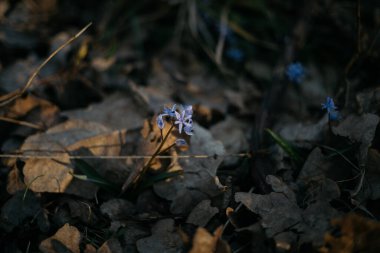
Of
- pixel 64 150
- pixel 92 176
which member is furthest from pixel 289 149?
pixel 64 150

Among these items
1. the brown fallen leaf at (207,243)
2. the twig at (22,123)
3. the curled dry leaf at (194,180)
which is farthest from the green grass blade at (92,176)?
the brown fallen leaf at (207,243)

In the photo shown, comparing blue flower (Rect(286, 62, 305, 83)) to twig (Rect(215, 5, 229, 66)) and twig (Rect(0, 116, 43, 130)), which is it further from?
twig (Rect(0, 116, 43, 130))

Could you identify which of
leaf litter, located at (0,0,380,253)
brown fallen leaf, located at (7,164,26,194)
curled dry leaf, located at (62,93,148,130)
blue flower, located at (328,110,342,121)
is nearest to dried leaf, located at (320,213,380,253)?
leaf litter, located at (0,0,380,253)

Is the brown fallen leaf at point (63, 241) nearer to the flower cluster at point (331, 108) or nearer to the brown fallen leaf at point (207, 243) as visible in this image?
the brown fallen leaf at point (207, 243)

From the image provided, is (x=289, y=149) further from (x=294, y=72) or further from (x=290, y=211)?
(x=294, y=72)

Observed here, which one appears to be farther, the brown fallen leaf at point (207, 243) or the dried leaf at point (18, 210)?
the dried leaf at point (18, 210)

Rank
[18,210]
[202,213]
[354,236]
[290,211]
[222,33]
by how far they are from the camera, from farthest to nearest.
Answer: [222,33]
[18,210]
[202,213]
[290,211]
[354,236]
